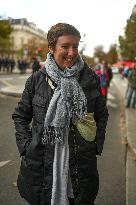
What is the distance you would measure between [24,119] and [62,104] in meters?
0.39

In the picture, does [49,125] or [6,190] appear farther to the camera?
[6,190]

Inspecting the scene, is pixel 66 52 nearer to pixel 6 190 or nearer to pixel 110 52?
pixel 6 190

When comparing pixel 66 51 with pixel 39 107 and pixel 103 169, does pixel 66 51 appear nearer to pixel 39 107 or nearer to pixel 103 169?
pixel 39 107

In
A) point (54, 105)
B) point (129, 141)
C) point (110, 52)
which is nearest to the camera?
point (54, 105)

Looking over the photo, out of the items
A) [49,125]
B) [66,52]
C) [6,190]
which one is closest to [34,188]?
[49,125]

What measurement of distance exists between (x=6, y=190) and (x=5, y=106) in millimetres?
9651

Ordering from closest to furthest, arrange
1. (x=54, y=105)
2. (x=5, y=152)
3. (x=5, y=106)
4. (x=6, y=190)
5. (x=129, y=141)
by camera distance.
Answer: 1. (x=54, y=105)
2. (x=6, y=190)
3. (x=5, y=152)
4. (x=129, y=141)
5. (x=5, y=106)

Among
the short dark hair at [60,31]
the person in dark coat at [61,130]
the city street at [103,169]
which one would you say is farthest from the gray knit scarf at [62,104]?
the city street at [103,169]

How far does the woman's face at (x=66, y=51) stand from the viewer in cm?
321

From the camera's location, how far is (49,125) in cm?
322

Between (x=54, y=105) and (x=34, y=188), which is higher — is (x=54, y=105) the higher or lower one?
the higher one

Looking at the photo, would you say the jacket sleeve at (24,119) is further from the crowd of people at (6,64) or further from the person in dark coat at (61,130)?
the crowd of people at (6,64)

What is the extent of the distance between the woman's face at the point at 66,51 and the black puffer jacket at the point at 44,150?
0.15m

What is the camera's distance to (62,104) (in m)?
3.21
